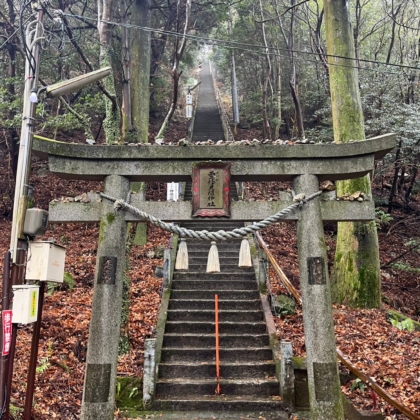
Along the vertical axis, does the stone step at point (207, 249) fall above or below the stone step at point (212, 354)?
above

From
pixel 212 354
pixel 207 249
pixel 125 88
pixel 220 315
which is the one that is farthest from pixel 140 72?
pixel 212 354

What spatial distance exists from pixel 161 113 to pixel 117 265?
747 inches

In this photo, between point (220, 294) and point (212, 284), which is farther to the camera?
point (212, 284)

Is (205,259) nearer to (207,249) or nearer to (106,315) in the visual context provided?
(207,249)

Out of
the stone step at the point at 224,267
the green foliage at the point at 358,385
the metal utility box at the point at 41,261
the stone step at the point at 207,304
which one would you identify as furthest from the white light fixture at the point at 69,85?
the green foliage at the point at 358,385

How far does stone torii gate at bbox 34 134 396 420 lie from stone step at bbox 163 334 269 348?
3.12m

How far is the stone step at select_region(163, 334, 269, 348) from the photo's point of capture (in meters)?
8.20

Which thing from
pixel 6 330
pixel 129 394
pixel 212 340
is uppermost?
pixel 6 330

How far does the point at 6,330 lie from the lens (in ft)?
14.5

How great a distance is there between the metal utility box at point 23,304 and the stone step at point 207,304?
492 cm

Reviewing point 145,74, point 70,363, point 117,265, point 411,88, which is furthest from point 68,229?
point 411,88

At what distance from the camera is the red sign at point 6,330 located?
441cm

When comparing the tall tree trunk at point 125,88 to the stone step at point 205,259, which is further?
the tall tree trunk at point 125,88

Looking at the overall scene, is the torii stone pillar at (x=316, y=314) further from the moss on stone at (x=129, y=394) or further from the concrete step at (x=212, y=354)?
the moss on stone at (x=129, y=394)
